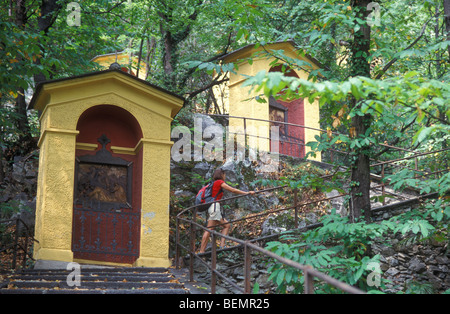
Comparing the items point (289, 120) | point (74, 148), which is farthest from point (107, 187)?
point (289, 120)

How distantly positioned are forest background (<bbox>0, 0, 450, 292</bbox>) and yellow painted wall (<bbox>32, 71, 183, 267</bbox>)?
0.73 metres

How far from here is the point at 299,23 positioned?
19188 millimetres

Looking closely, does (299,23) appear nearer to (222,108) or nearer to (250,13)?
(222,108)

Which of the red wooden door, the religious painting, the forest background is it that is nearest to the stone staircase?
the red wooden door

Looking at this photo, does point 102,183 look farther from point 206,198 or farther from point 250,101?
point 250,101

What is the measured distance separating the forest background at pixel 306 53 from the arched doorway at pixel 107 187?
165cm

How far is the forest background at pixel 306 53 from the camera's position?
5.29 meters

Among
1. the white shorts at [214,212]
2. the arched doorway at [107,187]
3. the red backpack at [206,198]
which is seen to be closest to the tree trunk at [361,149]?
the white shorts at [214,212]

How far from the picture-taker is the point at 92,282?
22.4 ft

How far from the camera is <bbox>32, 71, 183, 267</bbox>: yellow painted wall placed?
867 cm

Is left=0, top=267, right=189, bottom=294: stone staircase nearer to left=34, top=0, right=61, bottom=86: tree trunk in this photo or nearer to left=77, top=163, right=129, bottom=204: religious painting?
left=77, top=163, right=129, bottom=204: religious painting

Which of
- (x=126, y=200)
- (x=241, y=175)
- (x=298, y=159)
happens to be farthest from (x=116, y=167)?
(x=298, y=159)

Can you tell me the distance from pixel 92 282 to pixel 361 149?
4.35 m
